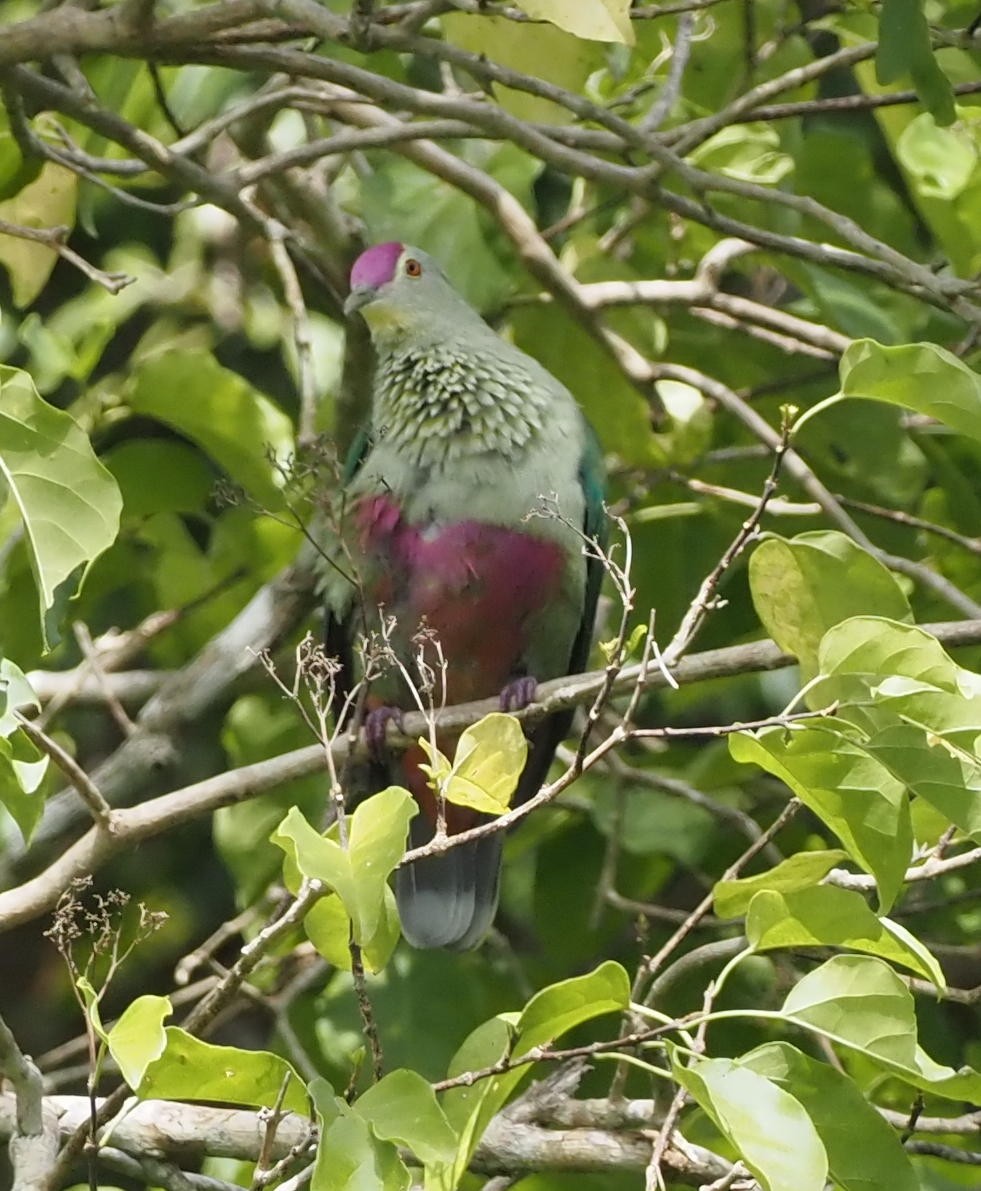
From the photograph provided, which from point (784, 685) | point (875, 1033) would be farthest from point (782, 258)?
point (875, 1033)

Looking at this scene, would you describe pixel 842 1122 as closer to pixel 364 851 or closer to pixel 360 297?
pixel 364 851

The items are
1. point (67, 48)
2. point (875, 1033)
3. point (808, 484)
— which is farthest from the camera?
point (808, 484)

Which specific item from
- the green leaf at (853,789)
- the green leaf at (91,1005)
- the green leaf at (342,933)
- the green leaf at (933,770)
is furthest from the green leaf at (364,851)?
the green leaf at (933,770)

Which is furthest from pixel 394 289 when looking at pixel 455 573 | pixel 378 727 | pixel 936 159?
pixel 936 159

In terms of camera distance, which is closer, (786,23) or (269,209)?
(786,23)

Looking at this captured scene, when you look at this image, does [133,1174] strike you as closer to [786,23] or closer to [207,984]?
[207,984]

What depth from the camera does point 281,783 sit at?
2.21 metres

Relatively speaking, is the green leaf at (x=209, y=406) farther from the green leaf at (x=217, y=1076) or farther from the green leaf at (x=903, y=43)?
the green leaf at (x=217, y=1076)

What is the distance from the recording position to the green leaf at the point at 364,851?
4.63 ft

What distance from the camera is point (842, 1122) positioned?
159cm

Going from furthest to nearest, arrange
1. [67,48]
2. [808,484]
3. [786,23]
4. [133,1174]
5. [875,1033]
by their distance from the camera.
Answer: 1. [786,23]
2. [808,484]
3. [67,48]
4. [133,1174]
5. [875,1033]

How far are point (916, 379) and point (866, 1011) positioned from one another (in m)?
0.62

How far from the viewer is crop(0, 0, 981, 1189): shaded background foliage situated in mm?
2555

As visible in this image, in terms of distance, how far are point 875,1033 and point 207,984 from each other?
1.52m
